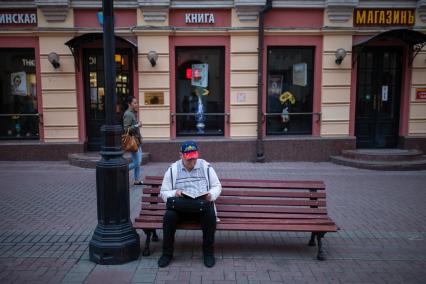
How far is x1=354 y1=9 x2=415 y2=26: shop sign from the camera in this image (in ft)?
38.5

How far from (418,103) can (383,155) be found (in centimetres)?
226

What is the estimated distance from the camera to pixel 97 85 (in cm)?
1217

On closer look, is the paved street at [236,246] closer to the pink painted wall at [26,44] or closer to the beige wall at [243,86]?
the beige wall at [243,86]

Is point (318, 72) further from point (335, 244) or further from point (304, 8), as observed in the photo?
point (335, 244)

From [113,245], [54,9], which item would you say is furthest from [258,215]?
[54,9]

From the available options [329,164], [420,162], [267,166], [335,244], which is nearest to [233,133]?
[267,166]

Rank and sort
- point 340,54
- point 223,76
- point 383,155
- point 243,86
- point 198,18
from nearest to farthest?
point 383,155, point 340,54, point 198,18, point 243,86, point 223,76

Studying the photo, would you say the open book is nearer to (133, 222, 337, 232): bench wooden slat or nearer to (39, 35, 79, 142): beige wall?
(133, 222, 337, 232): bench wooden slat

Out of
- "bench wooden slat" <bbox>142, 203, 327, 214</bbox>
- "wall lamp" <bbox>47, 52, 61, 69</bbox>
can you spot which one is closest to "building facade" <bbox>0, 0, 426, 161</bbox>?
"wall lamp" <bbox>47, 52, 61, 69</bbox>

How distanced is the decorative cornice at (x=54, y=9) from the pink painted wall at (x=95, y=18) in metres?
0.33

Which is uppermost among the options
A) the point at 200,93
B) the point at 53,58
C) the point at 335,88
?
the point at 53,58

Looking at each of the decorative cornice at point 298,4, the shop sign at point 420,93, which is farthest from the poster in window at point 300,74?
the shop sign at point 420,93

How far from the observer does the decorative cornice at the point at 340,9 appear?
37.8 feet

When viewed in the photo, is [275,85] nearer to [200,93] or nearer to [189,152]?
[200,93]
